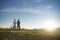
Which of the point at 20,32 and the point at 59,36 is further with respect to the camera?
the point at 20,32

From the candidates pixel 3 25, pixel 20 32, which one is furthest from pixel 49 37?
pixel 3 25

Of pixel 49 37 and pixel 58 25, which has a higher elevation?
pixel 58 25

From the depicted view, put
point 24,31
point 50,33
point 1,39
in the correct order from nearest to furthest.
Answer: point 1,39 < point 50,33 < point 24,31

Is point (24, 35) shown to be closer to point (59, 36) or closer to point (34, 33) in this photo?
point (34, 33)

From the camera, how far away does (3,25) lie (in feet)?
23.3

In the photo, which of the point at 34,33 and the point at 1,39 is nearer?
the point at 1,39

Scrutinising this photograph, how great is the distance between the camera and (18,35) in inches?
292

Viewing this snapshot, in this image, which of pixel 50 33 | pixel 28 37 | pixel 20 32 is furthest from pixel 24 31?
pixel 50 33

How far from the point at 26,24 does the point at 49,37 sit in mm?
1105

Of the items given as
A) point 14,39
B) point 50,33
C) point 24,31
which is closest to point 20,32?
point 24,31

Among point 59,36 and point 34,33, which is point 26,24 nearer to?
point 34,33

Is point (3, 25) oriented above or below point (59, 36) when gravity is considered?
above

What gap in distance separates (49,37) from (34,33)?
2.70ft

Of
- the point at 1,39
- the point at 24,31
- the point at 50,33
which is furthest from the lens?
the point at 24,31
